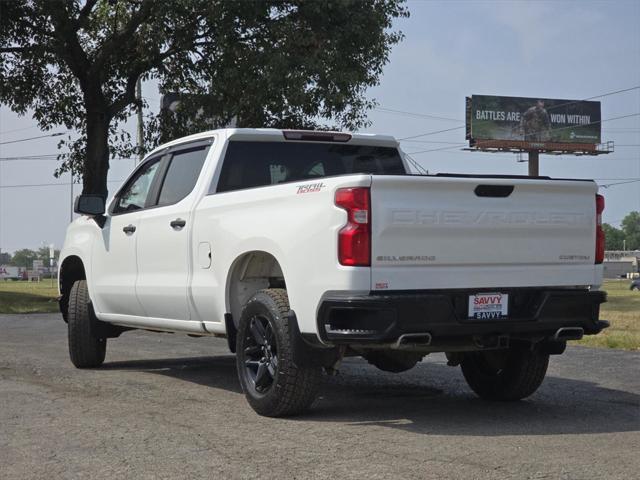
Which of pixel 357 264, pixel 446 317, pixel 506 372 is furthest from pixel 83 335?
pixel 446 317

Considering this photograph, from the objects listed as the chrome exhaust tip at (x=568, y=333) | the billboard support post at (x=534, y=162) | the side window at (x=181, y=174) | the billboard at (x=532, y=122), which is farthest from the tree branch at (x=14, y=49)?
the billboard support post at (x=534, y=162)

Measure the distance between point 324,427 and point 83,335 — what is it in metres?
4.19

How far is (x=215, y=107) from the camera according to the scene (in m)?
22.7

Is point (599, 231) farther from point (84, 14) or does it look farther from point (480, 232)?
point (84, 14)

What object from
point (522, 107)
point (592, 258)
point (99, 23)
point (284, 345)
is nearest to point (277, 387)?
point (284, 345)

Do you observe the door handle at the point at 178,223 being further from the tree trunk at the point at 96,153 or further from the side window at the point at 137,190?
the tree trunk at the point at 96,153

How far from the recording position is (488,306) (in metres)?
6.30

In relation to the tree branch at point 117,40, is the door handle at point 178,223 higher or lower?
lower

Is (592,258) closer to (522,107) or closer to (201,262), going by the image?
(201,262)

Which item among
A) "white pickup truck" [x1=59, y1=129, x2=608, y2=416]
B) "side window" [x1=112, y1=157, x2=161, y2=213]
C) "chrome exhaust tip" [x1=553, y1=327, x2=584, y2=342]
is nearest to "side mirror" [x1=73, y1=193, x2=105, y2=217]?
"side window" [x1=112, y1=157, x2=161, y2=213]

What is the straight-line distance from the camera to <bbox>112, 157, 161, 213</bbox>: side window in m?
8.95

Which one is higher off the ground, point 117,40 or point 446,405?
point 117,40

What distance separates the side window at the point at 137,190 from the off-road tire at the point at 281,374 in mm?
2588

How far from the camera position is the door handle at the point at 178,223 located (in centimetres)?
784
